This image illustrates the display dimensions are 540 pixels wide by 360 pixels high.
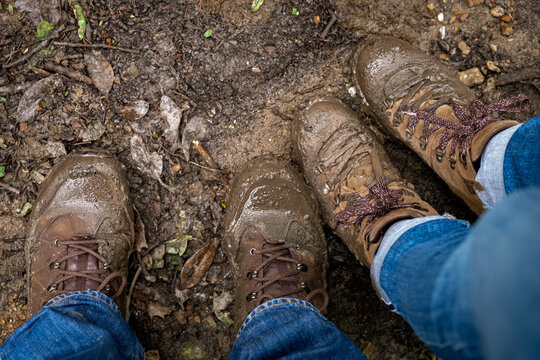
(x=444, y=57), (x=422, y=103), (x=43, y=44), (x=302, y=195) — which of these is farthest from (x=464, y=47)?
(x=43, y=44)

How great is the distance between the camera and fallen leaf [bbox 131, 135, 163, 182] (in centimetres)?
233

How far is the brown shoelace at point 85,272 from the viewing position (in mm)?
2127

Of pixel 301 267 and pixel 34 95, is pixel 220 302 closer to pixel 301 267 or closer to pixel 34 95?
pixel 301 267

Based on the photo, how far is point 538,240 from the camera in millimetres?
764

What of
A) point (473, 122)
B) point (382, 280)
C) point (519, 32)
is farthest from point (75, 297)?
point (519, 32)

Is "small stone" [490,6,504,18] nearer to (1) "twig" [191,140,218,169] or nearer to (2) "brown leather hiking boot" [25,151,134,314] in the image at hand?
(1) "twig" [191,140,218,169]

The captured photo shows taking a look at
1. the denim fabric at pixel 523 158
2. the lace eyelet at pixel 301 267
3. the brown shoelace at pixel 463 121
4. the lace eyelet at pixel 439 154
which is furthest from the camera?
the lace eyelet at pixel 301 267

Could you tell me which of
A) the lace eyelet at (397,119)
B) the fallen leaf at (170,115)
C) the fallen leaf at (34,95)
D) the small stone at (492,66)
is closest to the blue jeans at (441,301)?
the lace eyelet at (397,119)

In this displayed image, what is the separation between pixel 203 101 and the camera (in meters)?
2.35

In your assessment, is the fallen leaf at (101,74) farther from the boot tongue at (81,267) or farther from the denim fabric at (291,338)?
the denim fabric at (291,338)

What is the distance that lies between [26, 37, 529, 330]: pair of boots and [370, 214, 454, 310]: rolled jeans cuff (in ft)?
0.78

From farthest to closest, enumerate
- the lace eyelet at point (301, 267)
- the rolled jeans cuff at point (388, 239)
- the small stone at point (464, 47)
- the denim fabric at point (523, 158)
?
the small stone at point (464, 47) → the lace eyelet at point (301, 267) → the rolled jeans cuff at point (388, 239) → the denim fabric at point (523, 158)

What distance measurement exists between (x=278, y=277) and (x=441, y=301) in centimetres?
123

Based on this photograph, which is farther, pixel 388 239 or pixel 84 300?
pixel 84 300
